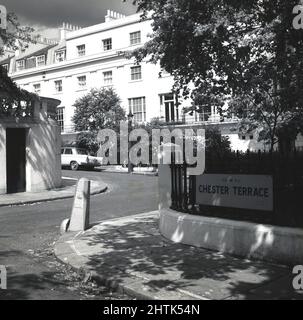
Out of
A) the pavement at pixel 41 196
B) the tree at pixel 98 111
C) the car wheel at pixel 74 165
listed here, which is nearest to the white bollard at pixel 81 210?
the pavement at pixel 41 196

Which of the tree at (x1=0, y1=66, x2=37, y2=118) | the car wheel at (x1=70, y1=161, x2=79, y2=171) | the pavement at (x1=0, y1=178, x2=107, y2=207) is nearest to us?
the pavement at (x1=0, y1=178, x2=107, y2=207)

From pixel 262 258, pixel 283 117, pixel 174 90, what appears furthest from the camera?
pixel 283 117

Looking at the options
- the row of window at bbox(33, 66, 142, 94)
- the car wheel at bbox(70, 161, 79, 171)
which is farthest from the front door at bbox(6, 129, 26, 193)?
the row of window at bbox(33, 66, 142, 94)

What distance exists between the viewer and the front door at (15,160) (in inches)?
724

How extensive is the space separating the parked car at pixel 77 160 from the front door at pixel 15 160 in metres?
15.2

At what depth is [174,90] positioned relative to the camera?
13312 millimetres

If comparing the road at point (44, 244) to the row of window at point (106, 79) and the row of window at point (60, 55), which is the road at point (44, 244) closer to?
the row of window at point (106, 79)

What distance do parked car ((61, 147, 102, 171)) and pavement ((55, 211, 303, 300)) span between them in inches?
976

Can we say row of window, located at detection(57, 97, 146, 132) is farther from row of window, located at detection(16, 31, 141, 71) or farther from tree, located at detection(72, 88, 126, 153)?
row of window, located at detection(16, 31, 141, 71)

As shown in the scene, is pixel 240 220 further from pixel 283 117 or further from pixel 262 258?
pixel 283 117

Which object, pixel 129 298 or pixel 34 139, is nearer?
pixel 129 298

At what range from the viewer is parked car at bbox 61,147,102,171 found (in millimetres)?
34125
